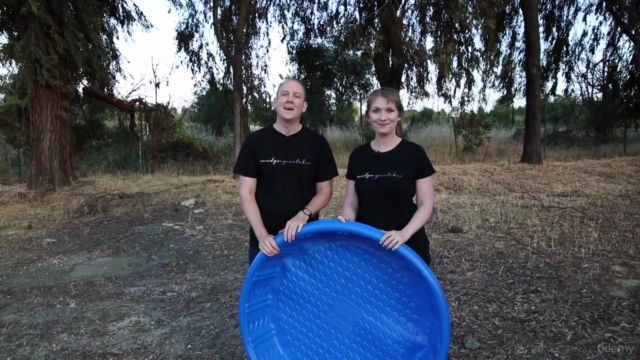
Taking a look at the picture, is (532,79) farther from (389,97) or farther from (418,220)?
(418,220)

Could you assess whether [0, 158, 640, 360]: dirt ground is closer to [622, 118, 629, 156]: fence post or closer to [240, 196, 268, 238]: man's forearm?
[240, 196, 268, 238]: man's forearm

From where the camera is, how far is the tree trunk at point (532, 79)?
1263cm

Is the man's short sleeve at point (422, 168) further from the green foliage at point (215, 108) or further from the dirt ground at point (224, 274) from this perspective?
the green foliage at point (215, 108)

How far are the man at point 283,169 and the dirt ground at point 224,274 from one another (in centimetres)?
102

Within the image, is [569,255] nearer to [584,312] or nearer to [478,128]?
[584,312]

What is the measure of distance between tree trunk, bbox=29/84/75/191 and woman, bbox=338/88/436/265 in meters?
8.41

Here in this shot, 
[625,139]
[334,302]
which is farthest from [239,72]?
[625,139]

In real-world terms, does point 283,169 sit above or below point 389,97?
below

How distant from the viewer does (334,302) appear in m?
2.41

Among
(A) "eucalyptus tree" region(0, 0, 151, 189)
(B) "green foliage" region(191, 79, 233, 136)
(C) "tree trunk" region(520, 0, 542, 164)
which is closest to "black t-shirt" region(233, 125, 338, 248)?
(A) "eucalyptus tree" region(0, 0, 151, 189)

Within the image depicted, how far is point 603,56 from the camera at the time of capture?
15.3 metres

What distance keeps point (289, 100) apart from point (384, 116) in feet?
1.48

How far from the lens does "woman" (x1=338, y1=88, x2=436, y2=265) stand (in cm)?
222

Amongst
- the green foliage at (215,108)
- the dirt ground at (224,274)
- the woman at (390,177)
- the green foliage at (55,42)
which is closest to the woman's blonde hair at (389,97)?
the woman at (390,177)
